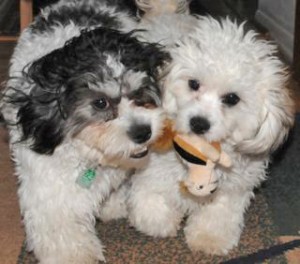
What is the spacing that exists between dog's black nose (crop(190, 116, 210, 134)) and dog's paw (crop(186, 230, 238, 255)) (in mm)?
564

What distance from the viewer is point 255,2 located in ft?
17.9

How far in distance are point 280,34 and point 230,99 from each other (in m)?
2.53

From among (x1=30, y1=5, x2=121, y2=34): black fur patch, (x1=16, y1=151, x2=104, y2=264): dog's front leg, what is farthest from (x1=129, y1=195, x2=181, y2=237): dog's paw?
(x1=30, y1=5, x2=121, y2=34): black fur patch

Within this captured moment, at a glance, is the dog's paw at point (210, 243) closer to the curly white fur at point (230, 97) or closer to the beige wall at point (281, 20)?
the curly white fur at point (230, 97)

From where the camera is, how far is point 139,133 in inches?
77.3

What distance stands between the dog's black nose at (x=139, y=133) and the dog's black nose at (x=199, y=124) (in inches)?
7.5

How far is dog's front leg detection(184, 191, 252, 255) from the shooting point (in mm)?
2416

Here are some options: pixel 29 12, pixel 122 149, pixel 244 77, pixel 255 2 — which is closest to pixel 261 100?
pixel 244 77

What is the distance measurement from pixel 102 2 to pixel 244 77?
983 mm

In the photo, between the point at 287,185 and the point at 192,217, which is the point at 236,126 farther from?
the point at 287,185

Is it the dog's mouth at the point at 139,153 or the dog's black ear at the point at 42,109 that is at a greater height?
the dog's black ear at the point at 42,109

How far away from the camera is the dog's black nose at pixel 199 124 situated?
81.8 inches

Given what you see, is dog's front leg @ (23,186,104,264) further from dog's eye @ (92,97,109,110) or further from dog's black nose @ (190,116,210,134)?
dog's black nose @ (190,116,210,134)

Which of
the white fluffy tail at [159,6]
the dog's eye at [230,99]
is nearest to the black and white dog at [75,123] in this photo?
the dog's eye at [230,99]
